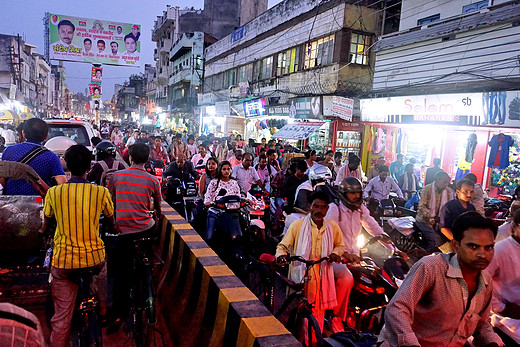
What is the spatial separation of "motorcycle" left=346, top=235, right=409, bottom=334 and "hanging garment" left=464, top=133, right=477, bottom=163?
349 inches

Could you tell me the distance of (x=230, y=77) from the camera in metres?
33.2

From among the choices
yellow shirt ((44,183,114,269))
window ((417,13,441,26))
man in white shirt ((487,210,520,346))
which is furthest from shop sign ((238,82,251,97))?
man in white shirt ((487,210,520,346))

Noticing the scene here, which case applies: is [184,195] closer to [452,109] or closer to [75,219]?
[75,219]

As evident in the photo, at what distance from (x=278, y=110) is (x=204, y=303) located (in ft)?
62.7

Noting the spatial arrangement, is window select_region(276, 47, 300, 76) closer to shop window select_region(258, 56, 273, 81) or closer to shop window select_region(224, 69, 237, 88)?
shop window select_region(258, 56, 273, 81)

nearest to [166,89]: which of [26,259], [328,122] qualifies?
[328,122]

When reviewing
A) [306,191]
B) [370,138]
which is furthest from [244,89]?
[306,191]

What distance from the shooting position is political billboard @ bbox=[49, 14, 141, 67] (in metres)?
22.0

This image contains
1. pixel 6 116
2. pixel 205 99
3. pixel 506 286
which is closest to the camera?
pixel 506 286

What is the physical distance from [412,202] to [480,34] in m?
5.75

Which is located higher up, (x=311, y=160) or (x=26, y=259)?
(x=311, y=160)

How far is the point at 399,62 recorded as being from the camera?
49.2 ft

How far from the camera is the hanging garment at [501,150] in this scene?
10.8 meters

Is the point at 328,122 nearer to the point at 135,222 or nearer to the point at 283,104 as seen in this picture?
the point at 283,104
